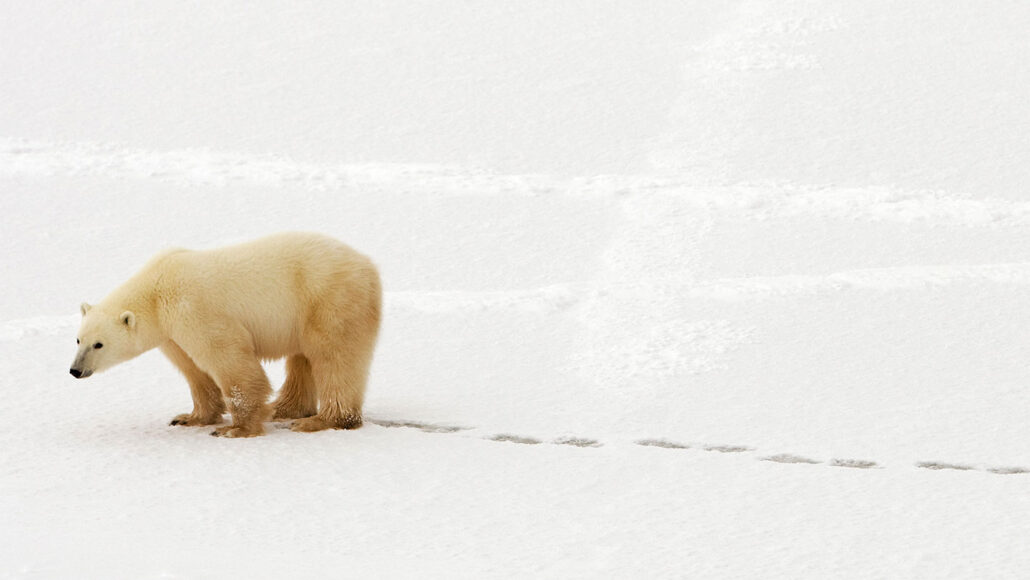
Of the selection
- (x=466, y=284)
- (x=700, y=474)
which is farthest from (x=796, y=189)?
(x=700, y=474)

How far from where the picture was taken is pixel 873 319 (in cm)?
781

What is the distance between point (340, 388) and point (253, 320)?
0.53 meters

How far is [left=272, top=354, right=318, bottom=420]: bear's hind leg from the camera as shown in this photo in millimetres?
6629

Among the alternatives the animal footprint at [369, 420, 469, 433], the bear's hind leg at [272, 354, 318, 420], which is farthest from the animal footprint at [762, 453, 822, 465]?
the bear's hind leg at [272, 354, 318, 420]

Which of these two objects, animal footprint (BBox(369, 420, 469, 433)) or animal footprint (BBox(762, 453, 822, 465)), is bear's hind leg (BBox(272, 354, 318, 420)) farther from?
animal footprint (BBox(762, 453, 822, 465))

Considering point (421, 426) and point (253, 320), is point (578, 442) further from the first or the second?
point (253, 320)

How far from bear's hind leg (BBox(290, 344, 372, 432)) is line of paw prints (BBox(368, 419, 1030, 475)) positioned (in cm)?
21

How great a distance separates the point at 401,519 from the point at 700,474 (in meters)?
1.34

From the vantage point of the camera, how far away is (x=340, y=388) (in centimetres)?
627

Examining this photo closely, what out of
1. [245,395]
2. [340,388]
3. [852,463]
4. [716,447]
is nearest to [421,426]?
[340,388]

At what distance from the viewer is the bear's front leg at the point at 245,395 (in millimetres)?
6148

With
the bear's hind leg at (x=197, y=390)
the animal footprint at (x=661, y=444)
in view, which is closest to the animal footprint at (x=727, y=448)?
the animal footprint at (x=661, y=444)

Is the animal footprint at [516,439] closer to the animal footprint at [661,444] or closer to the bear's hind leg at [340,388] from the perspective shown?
the animal footprint at [661,444]

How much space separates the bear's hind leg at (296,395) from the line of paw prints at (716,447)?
0.40 m
